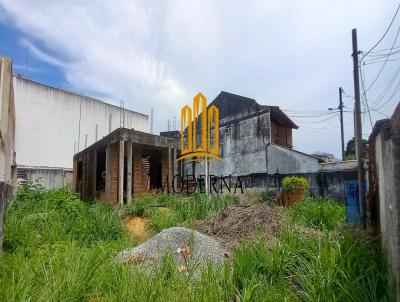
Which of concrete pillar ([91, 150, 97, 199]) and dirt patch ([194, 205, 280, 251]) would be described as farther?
concrete pillar ([91, 150, 97, 199])

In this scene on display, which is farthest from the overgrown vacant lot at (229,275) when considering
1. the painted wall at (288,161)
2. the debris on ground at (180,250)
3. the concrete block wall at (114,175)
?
the painted wall at (288,161)

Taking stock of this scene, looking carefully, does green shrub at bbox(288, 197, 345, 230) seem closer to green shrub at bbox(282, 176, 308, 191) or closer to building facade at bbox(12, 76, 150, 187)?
green shrub at bbox(282, 176, 308, 191)

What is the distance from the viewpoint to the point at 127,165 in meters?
10.1

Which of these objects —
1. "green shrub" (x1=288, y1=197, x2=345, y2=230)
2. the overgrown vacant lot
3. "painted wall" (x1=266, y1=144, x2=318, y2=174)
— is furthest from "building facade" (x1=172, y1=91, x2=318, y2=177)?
the overgrown vacant lot

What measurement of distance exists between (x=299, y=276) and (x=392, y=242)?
1.11 m

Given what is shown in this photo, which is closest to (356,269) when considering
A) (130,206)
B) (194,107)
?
(130,206)

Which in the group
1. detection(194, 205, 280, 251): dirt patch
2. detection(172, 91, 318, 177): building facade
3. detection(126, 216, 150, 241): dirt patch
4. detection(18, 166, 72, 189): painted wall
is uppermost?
detection(172, 91, 318, 177): building facade

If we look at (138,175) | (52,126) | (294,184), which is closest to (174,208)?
(138,175)

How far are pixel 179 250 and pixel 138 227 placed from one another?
3.36 metres

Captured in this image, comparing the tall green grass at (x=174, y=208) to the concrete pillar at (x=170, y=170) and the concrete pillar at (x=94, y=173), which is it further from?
the concrete pillar at (x=94, y=173)

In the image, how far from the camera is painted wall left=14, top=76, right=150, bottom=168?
1962cm

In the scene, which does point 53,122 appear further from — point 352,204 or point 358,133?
point 352,204

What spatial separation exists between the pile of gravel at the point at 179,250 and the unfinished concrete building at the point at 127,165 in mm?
4774

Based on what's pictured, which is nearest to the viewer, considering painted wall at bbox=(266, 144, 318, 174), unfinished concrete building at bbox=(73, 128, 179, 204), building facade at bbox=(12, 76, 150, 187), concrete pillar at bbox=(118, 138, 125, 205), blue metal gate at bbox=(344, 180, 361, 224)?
blue metal gate at bbox=(344, 180, 361, 224)
